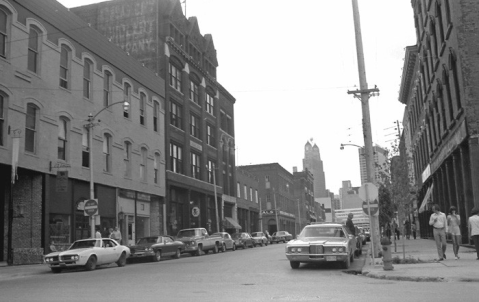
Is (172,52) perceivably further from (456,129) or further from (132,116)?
(456,129)

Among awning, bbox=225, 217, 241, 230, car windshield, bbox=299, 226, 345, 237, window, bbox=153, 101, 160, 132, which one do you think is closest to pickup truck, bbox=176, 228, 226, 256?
window, bbox=153, 101, 160, 132

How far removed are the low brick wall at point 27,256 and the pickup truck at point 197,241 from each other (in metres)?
8.81

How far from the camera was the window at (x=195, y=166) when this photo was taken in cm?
4519

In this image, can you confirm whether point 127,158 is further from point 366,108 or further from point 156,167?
point 366,108

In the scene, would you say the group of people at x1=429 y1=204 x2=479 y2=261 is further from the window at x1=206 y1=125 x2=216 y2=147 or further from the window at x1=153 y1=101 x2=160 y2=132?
the window at x1=206 y1=125 x2=216 y2=147

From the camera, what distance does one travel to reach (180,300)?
923 centimetres

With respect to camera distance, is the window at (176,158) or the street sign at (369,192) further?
the window at (176,158)

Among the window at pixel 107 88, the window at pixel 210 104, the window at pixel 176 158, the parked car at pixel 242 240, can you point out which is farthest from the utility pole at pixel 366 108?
the window at pixel 210 104

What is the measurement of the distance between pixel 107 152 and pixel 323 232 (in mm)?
17943

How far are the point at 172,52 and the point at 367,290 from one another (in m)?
34.2

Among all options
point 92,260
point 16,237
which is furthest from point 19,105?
point 92,260

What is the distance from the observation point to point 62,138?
26484 millimetres

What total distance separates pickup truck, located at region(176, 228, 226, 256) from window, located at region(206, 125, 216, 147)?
17572mm

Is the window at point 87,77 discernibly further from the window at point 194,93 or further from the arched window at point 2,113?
the window at point 194,93
